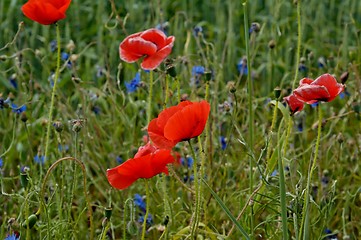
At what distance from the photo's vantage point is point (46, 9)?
6.86 ft

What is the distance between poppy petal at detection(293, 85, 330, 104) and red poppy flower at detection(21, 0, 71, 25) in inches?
25.7

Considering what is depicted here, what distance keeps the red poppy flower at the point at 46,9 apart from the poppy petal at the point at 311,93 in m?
0.65

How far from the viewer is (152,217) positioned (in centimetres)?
251

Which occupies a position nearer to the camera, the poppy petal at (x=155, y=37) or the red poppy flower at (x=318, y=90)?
the red poppy flower at (x=318, y=90)

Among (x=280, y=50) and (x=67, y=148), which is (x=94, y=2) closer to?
(x=280, y=50)

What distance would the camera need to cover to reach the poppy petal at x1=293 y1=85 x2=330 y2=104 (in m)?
1.75

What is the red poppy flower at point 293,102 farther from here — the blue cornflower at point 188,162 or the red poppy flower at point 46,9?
the blue cornflower at point 188,162

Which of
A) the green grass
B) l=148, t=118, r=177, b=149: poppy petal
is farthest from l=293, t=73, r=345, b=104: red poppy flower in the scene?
l=148, t=118, r=177, b=149: poppy petal

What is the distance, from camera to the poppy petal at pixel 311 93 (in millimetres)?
1751

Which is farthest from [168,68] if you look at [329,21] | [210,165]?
[329,21]

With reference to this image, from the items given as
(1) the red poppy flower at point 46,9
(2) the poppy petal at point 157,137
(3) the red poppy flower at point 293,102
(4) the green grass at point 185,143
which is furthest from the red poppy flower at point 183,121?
(1) the red poppy flower at point 46,9

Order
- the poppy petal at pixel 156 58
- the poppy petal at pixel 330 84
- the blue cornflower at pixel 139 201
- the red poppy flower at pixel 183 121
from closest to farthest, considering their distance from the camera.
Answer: the red poppy flower at pixel 183 121 < the poppy petal at pixel 330 84 < the poppy petal at pixel 156 58 < the blue cornflower at pixel 139 201

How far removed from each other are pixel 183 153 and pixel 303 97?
95cm

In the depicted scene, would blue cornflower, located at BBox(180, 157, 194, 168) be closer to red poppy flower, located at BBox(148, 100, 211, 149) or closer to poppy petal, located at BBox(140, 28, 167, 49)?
poppy petal, located at BBox(140, 28, 167, 49)
